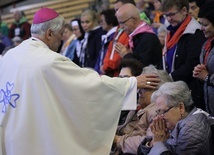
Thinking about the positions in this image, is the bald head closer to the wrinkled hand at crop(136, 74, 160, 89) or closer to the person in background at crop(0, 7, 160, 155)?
the wrinkled hand at crop(136, 74, 160, 89)

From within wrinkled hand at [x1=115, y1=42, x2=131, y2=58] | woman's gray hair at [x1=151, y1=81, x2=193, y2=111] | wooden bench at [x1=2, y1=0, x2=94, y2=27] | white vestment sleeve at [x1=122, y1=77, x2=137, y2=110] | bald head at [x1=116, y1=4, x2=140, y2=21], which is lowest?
wooden bench at [x1=2, y1=0, x2=94, y2=27]

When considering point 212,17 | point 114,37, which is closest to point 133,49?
point 114,37

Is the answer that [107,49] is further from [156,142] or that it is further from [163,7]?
[156,142]

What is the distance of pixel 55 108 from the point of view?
152 inches

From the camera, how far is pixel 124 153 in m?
4.25

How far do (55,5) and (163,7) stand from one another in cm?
996

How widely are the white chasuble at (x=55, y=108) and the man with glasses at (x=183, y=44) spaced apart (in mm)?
1137

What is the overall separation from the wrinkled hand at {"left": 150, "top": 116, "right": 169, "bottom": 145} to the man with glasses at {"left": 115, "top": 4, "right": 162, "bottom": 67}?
1.72 m

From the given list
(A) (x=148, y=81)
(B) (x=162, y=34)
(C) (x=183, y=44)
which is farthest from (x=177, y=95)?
(B) (x=162, y=34)

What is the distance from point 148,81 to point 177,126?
2.57ft

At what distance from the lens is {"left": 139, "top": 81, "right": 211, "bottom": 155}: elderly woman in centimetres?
337

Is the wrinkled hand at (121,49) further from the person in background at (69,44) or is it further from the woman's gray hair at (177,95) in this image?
the person in background at (69,44)

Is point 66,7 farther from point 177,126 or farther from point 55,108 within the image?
point 177,126

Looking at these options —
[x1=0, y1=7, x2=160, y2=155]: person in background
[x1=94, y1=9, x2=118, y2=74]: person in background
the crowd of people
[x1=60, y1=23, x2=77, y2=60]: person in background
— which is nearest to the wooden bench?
[x1=60, y1=23, x2=77, y2=60]: person in background
